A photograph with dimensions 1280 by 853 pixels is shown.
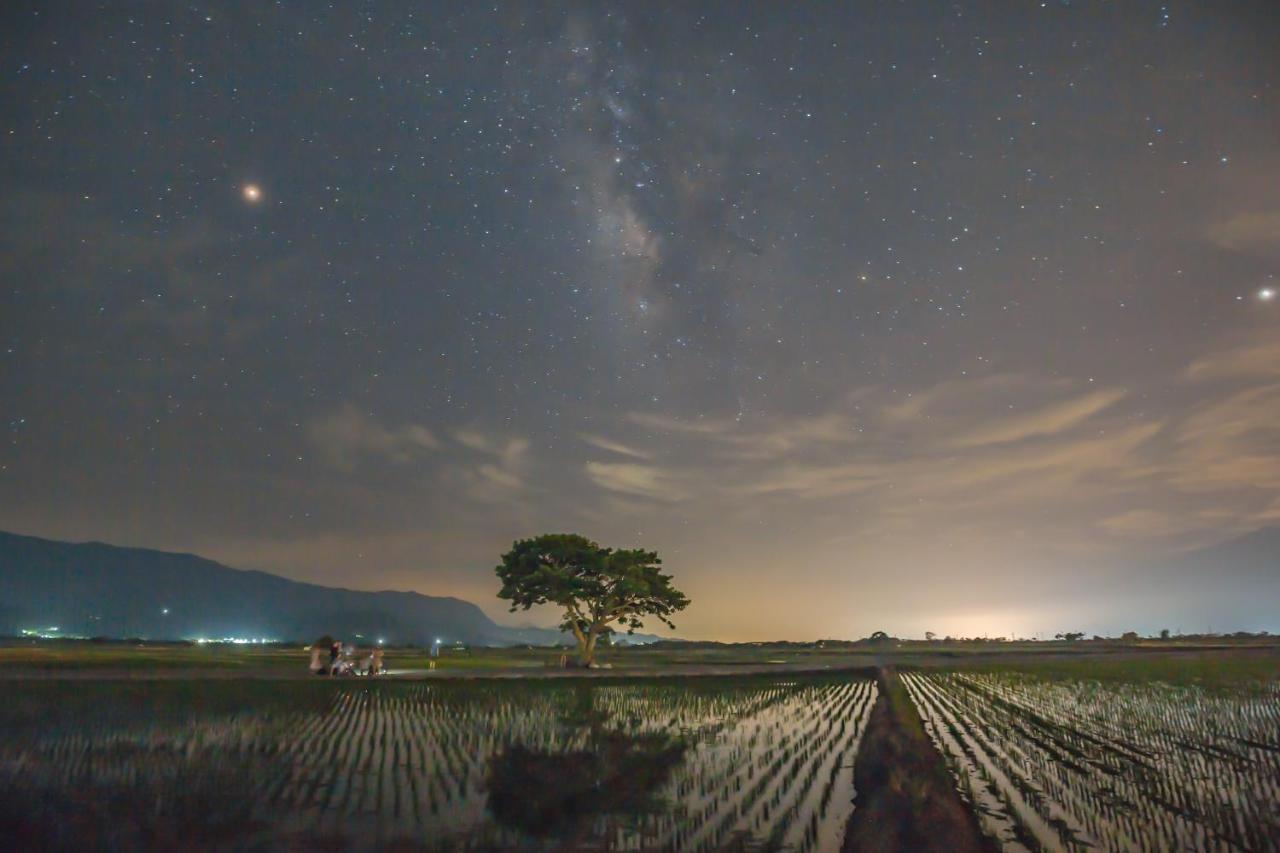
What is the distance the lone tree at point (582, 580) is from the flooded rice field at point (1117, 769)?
120 ft

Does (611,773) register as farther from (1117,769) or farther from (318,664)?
(318,664)

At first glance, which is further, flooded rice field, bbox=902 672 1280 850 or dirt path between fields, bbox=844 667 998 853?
flooded rice field, bbox=902 672 1280 850

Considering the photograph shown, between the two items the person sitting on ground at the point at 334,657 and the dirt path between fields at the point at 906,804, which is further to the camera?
the person sitting on ground at the point at 334,657

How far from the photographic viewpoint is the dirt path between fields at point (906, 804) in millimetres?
11383

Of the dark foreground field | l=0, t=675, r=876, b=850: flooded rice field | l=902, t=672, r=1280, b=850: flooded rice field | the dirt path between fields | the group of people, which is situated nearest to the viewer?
the dirt path between fields

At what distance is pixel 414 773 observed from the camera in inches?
637

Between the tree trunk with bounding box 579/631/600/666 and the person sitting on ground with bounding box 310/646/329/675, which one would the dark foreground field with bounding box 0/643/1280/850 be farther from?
the tree trunk with bounding box 579/631/600/666

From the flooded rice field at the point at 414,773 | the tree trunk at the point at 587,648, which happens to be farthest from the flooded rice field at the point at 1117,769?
the tree trunk at the point at 587,648

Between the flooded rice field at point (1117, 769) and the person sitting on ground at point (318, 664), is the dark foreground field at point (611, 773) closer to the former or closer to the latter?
the flooded rice field at point (1117, 769)

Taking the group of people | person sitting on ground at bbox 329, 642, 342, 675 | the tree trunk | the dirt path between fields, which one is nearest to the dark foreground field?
the dirt path between fields

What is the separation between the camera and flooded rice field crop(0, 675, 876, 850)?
1155 centimetres

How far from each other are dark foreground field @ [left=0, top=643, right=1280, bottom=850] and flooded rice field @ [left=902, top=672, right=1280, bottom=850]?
0.30ft

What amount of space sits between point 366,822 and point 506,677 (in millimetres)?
35977

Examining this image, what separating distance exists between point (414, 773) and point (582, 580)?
52.8 m
